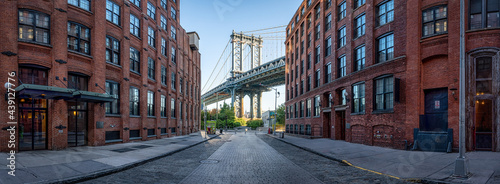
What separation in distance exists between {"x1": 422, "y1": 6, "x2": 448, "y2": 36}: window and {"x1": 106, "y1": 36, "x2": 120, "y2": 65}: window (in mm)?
20254

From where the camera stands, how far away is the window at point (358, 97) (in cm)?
2219

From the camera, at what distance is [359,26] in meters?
23.6

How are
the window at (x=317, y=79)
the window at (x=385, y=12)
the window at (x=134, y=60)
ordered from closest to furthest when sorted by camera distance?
the window at (x=385, y=12)
the window at (x=134, y=60)
the window at (x=317, y=79)

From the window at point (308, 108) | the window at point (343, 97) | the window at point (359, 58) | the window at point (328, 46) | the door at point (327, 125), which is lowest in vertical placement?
the door at point (327, 125)

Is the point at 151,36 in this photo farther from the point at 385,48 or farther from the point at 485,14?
the point at 485,14

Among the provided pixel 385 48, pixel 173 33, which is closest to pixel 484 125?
pixel 385 48

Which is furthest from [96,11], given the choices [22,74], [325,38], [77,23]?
[325,38]

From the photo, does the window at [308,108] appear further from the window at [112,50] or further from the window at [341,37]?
the window at [112,50]

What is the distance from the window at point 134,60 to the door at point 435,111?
21.0 metres

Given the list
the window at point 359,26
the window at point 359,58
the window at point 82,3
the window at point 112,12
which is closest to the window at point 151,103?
the window at point 112,12

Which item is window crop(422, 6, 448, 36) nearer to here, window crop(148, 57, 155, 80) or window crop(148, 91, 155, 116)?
window crop(148, 57, 155, 80)

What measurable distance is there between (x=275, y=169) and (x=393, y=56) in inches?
499

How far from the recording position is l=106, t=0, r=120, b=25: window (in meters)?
20.2

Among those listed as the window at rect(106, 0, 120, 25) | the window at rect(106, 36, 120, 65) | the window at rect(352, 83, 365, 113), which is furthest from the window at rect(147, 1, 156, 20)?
the window at rect(352, 83, 365, 113)
